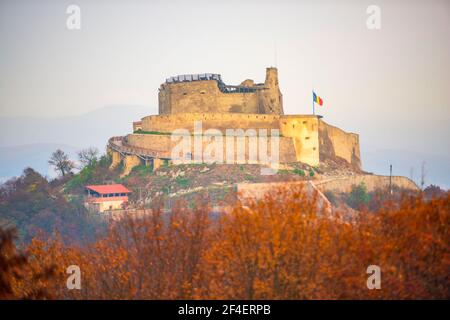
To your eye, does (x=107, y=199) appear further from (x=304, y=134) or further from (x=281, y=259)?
(x=281, y=259)

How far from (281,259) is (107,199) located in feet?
112

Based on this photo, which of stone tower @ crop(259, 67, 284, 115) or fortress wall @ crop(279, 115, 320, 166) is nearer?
fortress wall @ crop(279, 115, 320, 166)

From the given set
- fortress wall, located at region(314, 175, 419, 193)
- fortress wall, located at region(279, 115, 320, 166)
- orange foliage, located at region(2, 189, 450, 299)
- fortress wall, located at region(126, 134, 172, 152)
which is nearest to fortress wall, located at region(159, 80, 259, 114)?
fortress wall, located at region(126, 134, 172, 152)

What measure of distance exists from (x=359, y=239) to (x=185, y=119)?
3782cm

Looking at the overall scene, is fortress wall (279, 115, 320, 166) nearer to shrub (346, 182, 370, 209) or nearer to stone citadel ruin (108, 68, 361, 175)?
stone citadel ruin (108, 68, 361, 175)

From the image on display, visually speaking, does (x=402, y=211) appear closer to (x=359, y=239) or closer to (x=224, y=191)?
(x=359, y=239)

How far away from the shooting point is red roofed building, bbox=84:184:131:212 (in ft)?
200

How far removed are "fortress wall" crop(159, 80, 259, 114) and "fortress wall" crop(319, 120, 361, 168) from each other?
20.7 feet

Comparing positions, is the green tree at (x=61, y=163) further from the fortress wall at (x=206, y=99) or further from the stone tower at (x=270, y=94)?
the stone tower at (x=270, y=94)

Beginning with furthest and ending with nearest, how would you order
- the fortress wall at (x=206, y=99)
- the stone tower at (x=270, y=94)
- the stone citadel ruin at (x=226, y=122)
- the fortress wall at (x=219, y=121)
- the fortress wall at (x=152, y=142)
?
the stone tower at (x=270, y=94)
the fortress wall at (x=206, y=99)
the fortress wall at (x=219, y=121)
the stone citadel ruin at (x=226, y=122)
the fortress wall at (x=152, y=142)

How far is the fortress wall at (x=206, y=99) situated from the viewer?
70.3 metres

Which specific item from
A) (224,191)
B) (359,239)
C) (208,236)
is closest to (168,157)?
(224,191)

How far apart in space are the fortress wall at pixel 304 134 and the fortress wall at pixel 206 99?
4.96 meters

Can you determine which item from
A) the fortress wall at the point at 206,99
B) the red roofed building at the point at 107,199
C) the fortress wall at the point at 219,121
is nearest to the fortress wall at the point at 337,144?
the fortress wall at the point at 219,121
